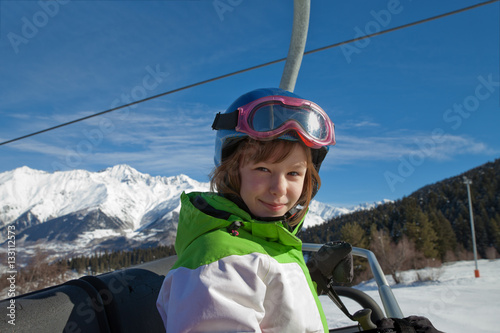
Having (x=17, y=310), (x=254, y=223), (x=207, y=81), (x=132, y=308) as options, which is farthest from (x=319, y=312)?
(x=207, y=81)

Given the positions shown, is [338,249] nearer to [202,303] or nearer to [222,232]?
[222,232]

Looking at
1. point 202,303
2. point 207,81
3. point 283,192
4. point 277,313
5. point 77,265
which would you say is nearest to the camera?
point 202,303

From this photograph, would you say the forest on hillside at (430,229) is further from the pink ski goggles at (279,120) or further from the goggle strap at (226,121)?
the goggle strap at (226,121)

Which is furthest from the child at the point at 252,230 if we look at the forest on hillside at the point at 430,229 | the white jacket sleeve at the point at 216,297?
the forest on hillside at the point at 430,229

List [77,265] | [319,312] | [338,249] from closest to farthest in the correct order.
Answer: [319,312] < [338,249] < [77,265]

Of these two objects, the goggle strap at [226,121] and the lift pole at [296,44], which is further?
the lift pole at [296,44]

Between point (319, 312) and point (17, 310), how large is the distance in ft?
3.03

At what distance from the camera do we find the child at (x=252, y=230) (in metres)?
1.00

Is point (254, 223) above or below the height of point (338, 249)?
above

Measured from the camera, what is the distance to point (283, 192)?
4.76 feet

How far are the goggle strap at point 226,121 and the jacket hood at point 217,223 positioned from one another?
37 centimetres

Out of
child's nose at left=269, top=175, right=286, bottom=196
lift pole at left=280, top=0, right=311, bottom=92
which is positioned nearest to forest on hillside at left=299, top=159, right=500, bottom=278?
lift pole at left=280, top=0, right=311, bottom=92

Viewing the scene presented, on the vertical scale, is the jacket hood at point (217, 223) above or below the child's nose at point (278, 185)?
below

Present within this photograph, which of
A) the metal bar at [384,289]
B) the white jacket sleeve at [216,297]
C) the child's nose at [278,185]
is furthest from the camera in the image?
the metal bar at [384,289]
